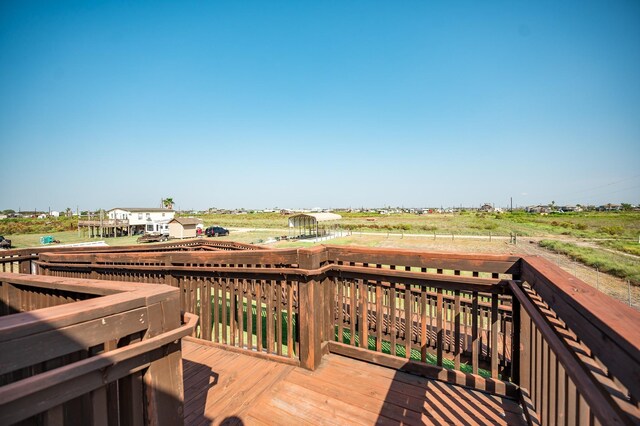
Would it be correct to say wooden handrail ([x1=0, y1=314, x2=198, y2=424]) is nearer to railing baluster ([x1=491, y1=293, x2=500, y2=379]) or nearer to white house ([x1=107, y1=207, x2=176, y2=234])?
railing baluster ([x1=491, y1=293, x2=500, y2=379])

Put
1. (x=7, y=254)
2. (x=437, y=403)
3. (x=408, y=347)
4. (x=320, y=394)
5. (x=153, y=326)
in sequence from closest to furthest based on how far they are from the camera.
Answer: (x=153, y=326) → (x=437, y=403) → (x=320, y=394) → (x=408, y=347) → (x=7, y=254)

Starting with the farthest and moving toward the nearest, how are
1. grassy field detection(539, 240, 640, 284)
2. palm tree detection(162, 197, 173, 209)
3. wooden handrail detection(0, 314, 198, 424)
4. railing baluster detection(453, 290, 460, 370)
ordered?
palm tree detection(162, 197, 173, 209), grassy field detection(539, 240, 640, 284), railing baluster detection(453, 290, 460, 370), wooden handrail detection(0, 314, 198, 424)

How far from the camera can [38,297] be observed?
2127 millimetres

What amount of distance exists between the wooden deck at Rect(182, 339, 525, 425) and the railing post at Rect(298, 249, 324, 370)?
5.9 inches

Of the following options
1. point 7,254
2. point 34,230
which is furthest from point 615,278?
Answer: point 34,230

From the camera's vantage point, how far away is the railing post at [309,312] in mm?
2961

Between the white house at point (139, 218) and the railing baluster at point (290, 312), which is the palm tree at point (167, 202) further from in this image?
the railing baluster at point (290, 312)

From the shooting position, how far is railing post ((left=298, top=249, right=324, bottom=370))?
117 inches

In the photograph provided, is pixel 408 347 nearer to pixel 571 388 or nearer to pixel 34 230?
pixel 571 388

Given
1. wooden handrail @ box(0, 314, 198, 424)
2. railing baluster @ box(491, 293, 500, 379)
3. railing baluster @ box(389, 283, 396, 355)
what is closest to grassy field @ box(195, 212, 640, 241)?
railing baluster @ box(491, 293, 500, 379)

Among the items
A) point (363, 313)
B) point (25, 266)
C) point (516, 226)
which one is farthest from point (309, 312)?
point (516, 226)

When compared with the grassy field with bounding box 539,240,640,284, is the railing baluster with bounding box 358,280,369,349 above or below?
above

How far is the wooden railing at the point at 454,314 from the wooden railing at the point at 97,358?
160cm

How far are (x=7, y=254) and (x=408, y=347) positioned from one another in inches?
281
